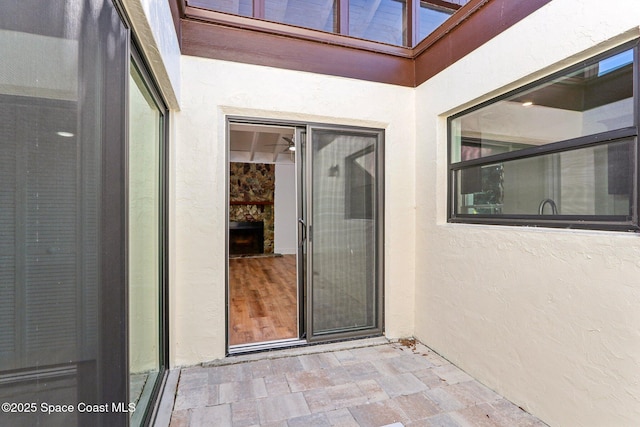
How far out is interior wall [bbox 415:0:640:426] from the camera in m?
1.37

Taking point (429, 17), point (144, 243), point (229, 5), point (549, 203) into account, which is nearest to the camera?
point (144, 243)

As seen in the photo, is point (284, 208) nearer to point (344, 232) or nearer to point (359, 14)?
point (344, 232)

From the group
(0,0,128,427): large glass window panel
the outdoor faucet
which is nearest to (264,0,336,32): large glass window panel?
(0,0,128,427): large glass window panel

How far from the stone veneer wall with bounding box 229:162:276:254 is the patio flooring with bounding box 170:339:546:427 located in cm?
538

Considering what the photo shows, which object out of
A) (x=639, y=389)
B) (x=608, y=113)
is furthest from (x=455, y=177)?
(x=639, y=389)

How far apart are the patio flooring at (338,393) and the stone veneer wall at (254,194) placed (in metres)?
5.38

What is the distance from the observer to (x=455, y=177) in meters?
2.45

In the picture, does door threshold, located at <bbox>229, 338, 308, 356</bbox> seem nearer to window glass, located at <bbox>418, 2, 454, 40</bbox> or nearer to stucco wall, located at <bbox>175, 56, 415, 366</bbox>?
stucco wall, located at <bbox>175, 56, 415, 366</bbox>

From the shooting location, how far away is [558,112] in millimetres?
1728

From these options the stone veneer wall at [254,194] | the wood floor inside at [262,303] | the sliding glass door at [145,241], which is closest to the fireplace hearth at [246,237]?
the stone veneer wall at [254,194]

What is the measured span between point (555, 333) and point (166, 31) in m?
2.63

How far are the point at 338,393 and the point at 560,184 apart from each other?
5.89 feet

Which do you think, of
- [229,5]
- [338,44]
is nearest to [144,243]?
[229,5]

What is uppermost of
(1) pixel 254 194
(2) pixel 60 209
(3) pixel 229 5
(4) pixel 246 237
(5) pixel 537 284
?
(3) pixel 229 5
